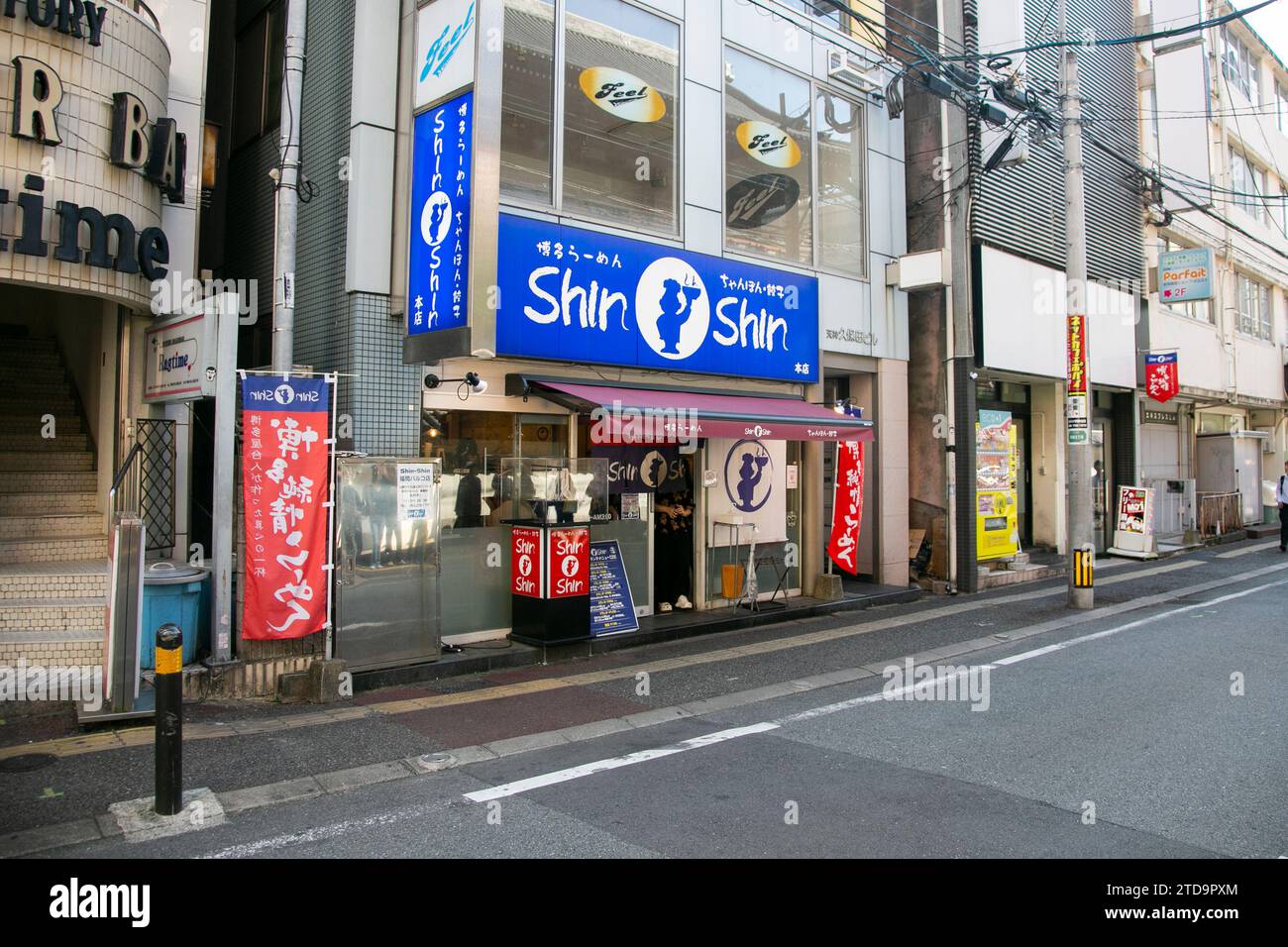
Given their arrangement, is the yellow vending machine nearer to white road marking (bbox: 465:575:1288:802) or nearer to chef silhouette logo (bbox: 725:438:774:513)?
chef silhouette logo (bbox: 725:438:774:513)

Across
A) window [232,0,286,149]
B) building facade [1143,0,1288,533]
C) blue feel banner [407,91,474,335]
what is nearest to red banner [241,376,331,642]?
blue feel banner [407,91,474,335]

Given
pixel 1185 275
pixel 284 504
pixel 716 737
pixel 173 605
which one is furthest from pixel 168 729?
pixel 1185 275

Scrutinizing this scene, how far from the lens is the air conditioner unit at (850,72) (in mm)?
13914

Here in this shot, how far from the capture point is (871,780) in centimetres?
578

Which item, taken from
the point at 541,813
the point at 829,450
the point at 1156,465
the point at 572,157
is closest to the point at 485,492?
the point at 572,157

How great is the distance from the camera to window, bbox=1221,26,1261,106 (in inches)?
1076

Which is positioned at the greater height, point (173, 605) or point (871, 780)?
point (173, 605)

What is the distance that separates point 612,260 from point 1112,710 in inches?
280

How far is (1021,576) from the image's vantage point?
54.2ft

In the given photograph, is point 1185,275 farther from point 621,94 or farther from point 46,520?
point 46,520

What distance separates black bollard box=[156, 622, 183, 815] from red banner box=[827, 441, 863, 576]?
375 inches

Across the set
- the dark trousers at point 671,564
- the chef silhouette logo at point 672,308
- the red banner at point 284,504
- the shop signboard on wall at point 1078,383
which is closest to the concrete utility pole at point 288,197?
the red banner at point 284,504

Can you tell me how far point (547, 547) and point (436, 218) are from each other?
3.54 meters

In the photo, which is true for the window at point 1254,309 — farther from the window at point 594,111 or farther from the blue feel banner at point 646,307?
the window at point 594,111
